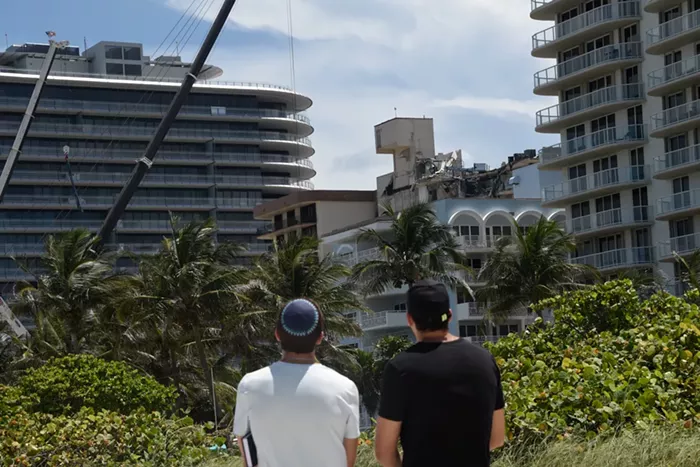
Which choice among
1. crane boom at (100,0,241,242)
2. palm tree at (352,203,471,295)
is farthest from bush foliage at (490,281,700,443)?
crane boom at (100,0,241,242)

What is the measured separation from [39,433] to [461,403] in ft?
31.7

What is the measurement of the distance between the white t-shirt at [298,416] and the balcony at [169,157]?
117818mm

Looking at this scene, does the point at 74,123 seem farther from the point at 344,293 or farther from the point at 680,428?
the point at 680,428

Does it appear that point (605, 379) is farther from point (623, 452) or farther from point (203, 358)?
point (203, 358)

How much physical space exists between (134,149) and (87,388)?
9797cm

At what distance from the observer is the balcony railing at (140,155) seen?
12239 centimetres

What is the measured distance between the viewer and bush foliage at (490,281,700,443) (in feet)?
37.3

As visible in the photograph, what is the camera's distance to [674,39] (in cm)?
6662

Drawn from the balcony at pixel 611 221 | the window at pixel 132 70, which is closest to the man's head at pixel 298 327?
the balcony at pixel 611 221

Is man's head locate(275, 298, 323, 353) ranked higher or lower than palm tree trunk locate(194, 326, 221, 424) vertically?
higher

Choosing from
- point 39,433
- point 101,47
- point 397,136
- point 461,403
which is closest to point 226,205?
point 101,47

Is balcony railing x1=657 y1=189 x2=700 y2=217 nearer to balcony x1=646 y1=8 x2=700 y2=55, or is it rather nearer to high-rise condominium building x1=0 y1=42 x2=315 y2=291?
balcony x1=646 y1=8 x2=700 y2=55

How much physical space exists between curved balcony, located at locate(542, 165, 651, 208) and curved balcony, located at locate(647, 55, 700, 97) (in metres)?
4.59

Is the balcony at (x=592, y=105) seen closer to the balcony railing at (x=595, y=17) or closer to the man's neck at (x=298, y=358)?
the balcony railing at (x=595, y=17)
